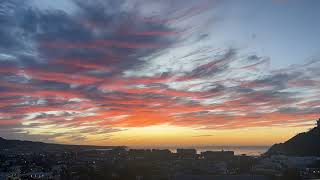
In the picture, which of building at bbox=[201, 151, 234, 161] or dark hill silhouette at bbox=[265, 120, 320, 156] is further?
building at bbox=[201, 151, 234, 161]

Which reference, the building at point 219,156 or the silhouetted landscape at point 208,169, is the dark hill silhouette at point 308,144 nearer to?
the silhouetted landscape at point 208,169

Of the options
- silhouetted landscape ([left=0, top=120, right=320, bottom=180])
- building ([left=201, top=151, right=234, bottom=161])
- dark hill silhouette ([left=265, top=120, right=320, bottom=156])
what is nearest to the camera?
silhouetted landscape ([left=0, top=120, right=320, bottom=180])

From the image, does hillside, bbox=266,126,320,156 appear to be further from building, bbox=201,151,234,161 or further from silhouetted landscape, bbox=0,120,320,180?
building, bbox=201,151,234,161

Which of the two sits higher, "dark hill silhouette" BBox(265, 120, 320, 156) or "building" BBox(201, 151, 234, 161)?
"dark hill silhouette" BBox(265, 120, 320, 156)

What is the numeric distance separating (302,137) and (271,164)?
38.6 metres

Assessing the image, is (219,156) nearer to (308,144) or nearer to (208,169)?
(308,144)

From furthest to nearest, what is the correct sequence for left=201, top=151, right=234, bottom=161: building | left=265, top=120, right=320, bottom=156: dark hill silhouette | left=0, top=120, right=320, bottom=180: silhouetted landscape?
left=201, top=151, right=234, bottom=161: building < left=265, top=120, right=320, bottom=156: dark hill silhouette < left=0, top=120, right=320, bottom=180: silhouetted landscape

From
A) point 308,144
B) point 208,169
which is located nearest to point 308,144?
point 308,144

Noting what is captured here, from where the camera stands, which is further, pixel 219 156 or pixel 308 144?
pixel 219 156

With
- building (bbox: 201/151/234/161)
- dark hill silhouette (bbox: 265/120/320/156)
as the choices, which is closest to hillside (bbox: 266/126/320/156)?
dark hill silhouette (bbox: 265/120/320/156)

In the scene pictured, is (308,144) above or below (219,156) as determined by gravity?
above

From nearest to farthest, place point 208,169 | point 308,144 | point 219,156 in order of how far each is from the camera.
→ point 208,169 < point 308,144 < point 219,156

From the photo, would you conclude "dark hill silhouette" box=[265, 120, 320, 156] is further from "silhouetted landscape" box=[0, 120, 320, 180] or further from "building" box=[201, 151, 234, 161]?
"building" box=[201, 151, 234, 161]

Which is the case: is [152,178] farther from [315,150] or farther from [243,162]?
[315,150]
